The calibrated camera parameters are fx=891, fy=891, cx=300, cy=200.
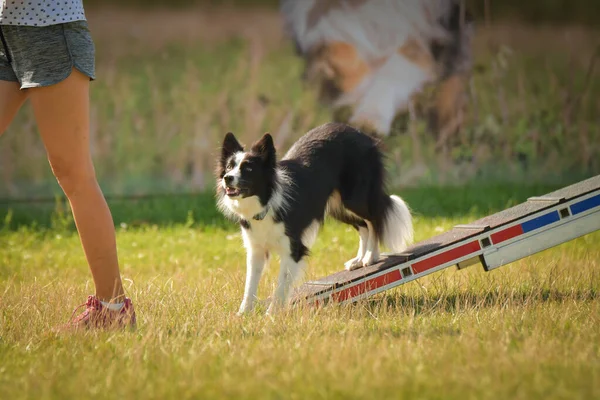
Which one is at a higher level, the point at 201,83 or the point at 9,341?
the point at 201,83

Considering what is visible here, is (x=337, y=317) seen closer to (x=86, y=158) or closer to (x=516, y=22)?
(x=86, y=158)

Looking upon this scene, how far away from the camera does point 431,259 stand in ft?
17.3

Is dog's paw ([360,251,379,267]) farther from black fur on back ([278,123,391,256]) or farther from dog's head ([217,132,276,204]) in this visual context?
dog's head ([217,132,276,204])

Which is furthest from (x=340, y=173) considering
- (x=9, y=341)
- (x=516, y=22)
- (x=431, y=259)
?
(x=516, y=22)

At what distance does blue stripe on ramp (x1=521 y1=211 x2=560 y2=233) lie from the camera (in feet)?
17.2

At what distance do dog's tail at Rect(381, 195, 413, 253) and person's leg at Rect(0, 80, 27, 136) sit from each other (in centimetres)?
263

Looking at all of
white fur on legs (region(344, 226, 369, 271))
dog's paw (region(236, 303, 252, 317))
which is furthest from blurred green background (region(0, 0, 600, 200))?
dog's paw (region(236, 303, 252, 317))

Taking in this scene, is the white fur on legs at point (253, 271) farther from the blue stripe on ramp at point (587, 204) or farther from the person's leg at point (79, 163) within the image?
the blue stripe on ramp at point (587, 204)

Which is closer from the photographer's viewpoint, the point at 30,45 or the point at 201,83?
the point at 30,45

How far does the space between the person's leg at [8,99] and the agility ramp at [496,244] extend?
1.91 metres

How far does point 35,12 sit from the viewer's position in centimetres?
421

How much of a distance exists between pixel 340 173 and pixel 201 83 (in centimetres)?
534

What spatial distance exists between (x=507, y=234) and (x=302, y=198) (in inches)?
50.2

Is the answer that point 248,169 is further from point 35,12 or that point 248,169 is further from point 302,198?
point 35,12
